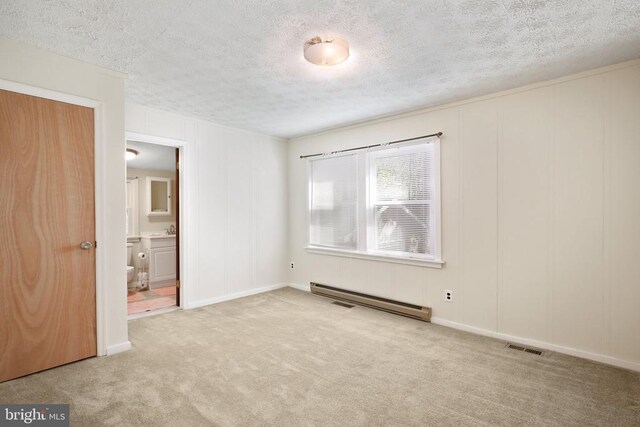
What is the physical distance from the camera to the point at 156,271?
215 inches

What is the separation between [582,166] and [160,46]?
3.61m

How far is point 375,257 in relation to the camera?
4.30m

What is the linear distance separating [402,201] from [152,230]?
15.6ft

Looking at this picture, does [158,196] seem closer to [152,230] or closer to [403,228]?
[152,230]

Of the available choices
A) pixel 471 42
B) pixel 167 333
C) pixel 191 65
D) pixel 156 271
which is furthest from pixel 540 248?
pixel 156 271

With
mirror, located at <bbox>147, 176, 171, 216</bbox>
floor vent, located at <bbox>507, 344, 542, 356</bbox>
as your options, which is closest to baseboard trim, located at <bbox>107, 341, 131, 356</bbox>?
floor vent, located at <bbox>507, 344, 542, 356</bbox>

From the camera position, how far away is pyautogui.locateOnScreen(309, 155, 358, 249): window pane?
4.62 meters

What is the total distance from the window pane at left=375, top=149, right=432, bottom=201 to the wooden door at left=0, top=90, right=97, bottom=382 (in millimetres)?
3130

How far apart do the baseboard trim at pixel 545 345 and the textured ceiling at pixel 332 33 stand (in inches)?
95.8

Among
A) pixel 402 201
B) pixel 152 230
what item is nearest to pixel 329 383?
pixel 402 201

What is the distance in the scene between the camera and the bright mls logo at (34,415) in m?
1.98

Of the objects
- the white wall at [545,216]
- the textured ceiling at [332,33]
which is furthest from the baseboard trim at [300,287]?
the textured ceiling at [332,33]

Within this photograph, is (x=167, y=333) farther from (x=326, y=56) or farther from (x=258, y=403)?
(x=326, y=56)

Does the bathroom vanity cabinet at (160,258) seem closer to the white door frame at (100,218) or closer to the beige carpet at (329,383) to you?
the beige carpet at (329,383)
